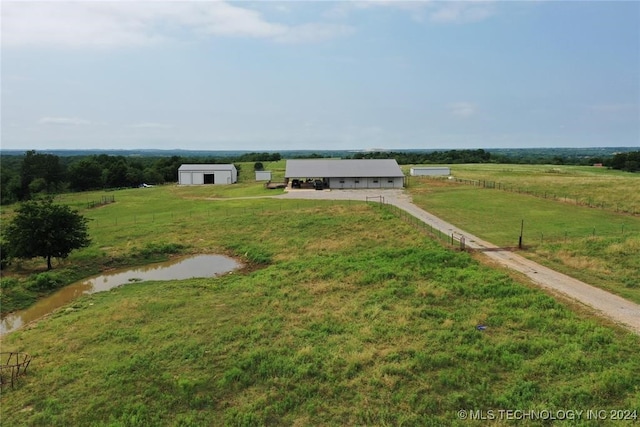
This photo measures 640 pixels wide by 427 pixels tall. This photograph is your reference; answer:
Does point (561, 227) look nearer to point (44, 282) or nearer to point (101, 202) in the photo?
point (44, 282)

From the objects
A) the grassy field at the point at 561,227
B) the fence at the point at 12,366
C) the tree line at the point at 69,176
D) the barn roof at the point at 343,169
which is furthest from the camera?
the tree line at the point at 69,176

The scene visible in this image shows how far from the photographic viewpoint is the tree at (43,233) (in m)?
22.0

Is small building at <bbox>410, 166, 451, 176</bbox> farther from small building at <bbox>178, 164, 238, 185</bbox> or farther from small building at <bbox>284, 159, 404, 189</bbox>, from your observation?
small building at <bbox>178, 164, 238, 185</bbox>

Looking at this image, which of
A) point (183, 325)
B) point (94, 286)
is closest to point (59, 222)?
point (94, 286)

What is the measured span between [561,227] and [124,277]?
84.1 feet

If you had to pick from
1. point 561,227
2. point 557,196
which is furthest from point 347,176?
point 561,227

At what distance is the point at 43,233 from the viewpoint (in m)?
22.3

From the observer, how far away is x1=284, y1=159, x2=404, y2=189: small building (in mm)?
50719

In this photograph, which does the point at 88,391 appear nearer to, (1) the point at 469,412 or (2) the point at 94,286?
(1) the point at 469,412

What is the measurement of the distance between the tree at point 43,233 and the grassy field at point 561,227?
23.8 m

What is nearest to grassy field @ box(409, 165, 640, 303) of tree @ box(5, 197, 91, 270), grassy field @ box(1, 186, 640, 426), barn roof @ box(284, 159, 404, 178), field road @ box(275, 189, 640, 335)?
field road @ box(275, 189, 640, 335)

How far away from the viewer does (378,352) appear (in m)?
11.3

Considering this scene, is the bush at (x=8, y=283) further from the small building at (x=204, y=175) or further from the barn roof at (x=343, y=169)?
the small building at (x=204, y=175)

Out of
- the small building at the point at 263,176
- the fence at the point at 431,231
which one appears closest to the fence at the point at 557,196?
the fence at the point at 431,231
